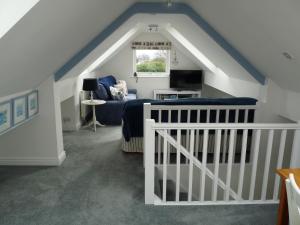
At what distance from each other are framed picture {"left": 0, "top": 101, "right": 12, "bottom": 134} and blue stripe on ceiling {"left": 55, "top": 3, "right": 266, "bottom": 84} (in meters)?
0.89

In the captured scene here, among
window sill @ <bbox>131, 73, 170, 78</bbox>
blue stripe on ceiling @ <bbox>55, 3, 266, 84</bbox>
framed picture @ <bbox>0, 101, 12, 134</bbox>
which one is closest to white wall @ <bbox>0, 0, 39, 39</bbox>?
framed picture @ <bbox>0, 101, 12, 134</bbox>

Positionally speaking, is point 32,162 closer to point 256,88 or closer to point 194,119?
point 194,119

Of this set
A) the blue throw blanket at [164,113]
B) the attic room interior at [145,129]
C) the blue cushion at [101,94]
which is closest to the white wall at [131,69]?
the blue cushion at [101,94]

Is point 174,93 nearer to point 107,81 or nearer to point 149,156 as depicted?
point 107,81

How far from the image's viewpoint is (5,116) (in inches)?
85.8

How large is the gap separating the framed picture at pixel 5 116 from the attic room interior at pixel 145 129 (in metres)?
0.02

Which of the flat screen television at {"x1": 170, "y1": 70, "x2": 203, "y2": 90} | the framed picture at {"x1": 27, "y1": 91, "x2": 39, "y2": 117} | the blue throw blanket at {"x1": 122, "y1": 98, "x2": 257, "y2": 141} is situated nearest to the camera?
the framed picture at {"x1": 27, "y1": 91, "x2": 39, "y2": 117}

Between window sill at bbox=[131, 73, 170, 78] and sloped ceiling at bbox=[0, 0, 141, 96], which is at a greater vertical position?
sloped ceiling at bbox=[0, 0, 141, 96]

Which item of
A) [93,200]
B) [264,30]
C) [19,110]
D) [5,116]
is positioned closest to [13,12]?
[5,116]

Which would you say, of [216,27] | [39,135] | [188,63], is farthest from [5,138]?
[188,63]

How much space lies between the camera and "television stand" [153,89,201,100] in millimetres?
6886

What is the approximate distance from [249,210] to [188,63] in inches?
216

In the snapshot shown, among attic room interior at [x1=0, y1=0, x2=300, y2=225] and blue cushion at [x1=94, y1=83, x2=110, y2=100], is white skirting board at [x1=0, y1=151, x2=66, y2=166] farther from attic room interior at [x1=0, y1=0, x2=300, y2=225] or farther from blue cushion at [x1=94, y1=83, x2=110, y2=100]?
blue cushion at [x1=94, y1=83, x2=110, y2=100]

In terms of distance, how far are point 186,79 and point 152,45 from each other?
1.36 meters
